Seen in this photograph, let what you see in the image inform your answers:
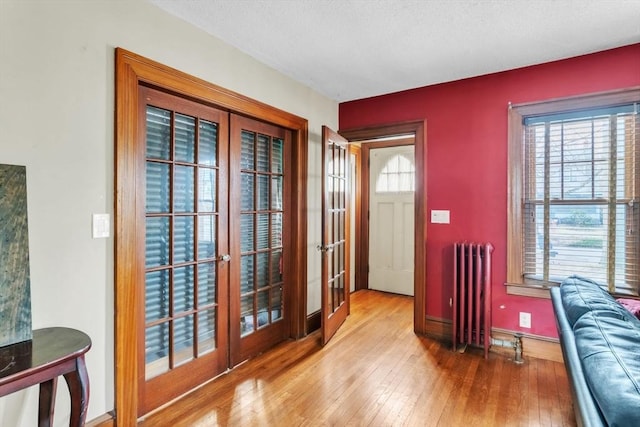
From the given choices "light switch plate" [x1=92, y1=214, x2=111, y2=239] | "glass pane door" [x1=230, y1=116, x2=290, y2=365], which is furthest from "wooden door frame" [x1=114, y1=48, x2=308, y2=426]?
"glass pane door" [x1=230, y1=116, x2=290, y2=365]

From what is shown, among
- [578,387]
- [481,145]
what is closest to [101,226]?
[578,387]

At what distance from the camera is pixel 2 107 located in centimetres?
144

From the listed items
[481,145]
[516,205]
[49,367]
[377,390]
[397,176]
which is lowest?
[377,390]

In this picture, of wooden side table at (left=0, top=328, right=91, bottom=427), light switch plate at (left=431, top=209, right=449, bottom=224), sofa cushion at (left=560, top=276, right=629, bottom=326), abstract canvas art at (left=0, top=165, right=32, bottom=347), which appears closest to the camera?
wooden side table at (left=0, top=328, right=91, bottom=427)

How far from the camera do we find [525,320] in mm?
2932

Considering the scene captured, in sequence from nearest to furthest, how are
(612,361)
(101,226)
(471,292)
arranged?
(612,361)
(101,226)
(471,292)

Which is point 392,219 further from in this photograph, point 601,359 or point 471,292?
point 601,359

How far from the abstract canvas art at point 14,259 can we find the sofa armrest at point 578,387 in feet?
6.59

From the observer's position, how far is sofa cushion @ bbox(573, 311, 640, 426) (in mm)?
798

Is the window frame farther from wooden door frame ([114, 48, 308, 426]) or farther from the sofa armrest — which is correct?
wooden door frame ([114, 48, 308, 426])

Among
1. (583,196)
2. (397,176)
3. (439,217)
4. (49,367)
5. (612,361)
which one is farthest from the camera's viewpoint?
(397,176)

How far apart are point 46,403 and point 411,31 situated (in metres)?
2.92

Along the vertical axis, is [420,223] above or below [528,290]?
above

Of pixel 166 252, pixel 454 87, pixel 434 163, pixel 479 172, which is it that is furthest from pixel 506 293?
pixel 166 252
